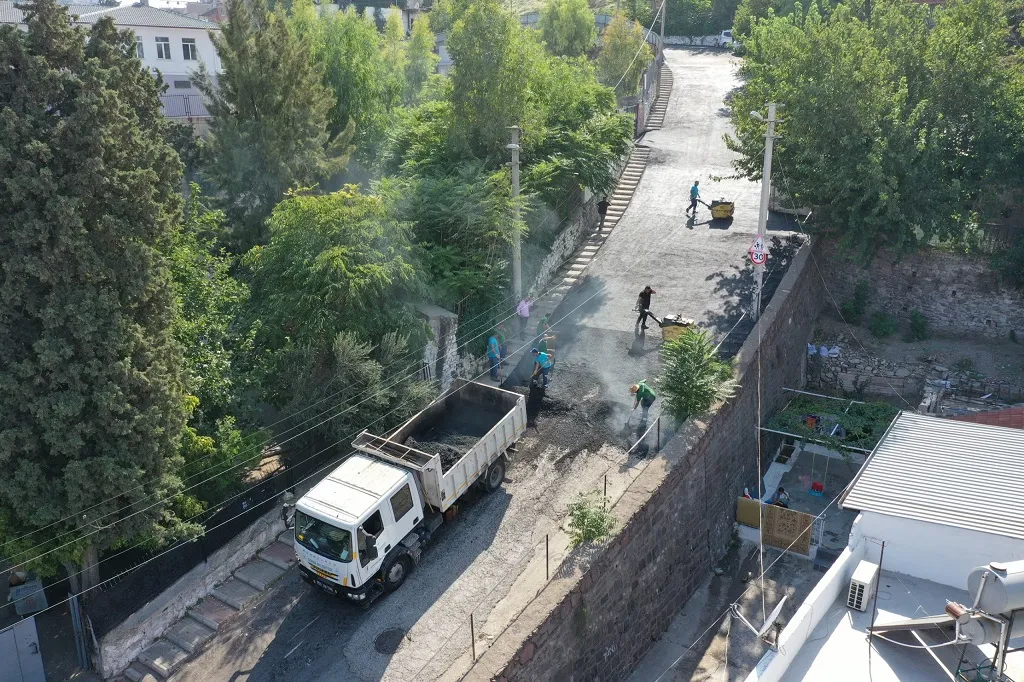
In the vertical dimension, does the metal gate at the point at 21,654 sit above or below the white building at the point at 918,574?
below

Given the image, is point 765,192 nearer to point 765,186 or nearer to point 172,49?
point 765,186

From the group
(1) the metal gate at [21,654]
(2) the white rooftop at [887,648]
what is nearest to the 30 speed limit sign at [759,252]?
(2) the white rooftop at [887,648]

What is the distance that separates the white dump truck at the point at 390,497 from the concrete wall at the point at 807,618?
6.56 metres

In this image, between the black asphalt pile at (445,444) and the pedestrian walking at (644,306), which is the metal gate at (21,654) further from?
the pedestrian walking at (644,306)

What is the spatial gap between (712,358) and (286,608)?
35.9 feet

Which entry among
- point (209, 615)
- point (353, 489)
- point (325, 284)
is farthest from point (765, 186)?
point (209, 615)

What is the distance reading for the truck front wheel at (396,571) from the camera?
15.1 meters

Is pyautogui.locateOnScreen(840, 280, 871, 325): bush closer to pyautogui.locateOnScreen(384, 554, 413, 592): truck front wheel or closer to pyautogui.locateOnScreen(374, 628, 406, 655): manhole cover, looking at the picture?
pyautogui.locateOnScreen(384, 554, 413, 592): truck front wheel

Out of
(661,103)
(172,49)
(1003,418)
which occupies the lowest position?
(1003,418)

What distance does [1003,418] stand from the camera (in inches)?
812

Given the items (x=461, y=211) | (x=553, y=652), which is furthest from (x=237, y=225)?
(x=553, y=652)

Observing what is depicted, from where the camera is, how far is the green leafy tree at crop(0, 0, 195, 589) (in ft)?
45.0

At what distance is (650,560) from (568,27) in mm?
32790

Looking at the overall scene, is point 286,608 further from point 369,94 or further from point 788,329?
point 369,94
